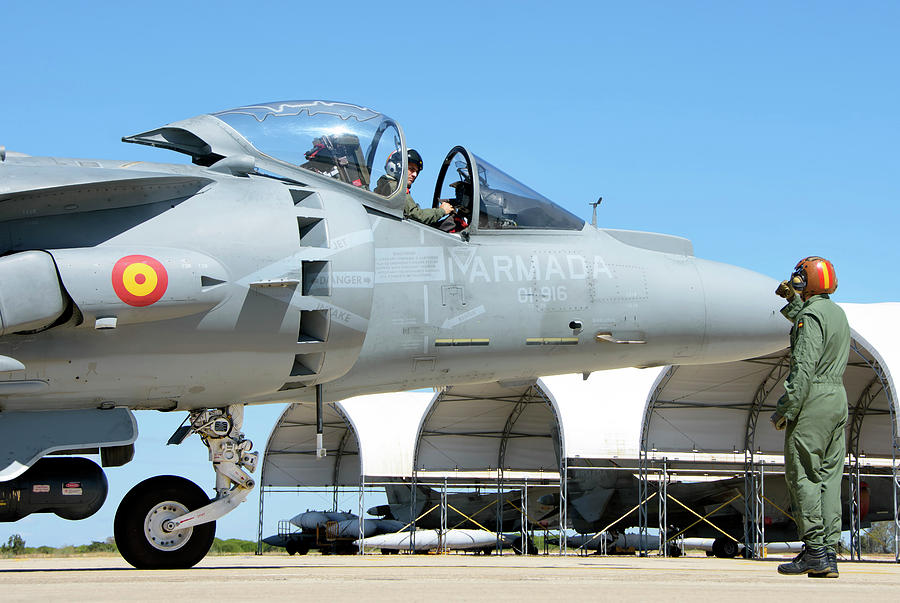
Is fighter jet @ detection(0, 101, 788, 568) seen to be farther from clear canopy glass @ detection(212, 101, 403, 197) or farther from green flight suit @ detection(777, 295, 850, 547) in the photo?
green flight suit @ detection(777, 295, 850, 547)

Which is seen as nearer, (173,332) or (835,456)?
(835,456)

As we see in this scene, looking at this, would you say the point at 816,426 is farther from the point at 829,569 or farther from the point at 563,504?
the point at 563,504

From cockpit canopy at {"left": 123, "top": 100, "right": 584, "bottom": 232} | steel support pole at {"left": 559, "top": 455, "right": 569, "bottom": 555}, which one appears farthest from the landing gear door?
steel support pole at {"left": 559, "top": 455, "right": 569, "bottom": 555}

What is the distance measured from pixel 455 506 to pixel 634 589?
35188 mm

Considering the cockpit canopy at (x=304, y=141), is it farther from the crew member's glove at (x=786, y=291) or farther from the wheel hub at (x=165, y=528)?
the crew member's glove at (x=786, y=291)

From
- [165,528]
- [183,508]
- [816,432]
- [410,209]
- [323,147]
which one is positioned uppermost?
[323,147]

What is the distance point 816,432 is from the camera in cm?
728

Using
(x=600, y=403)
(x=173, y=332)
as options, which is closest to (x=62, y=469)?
(x=173, y=332)

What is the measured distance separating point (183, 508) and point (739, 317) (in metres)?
5.56

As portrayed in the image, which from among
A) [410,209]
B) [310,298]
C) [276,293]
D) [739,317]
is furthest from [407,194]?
[739,317]

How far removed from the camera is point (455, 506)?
40.8m

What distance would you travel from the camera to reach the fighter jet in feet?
25.6

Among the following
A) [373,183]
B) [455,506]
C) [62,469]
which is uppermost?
[373,183]

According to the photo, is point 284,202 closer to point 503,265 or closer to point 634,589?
point 503,265
